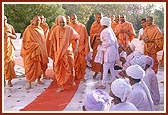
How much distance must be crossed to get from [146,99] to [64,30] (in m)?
2.67

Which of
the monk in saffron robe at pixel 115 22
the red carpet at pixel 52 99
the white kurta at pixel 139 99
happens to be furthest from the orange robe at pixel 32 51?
the white kurta at pixel 139 99

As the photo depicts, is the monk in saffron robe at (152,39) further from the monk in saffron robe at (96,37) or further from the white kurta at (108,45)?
the monk in saffron robe at (96,37)

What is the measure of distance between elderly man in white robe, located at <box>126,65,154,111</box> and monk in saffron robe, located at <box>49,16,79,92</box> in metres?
2.25

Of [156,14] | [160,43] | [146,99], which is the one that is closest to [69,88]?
[160,43]

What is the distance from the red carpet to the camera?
20.1ft

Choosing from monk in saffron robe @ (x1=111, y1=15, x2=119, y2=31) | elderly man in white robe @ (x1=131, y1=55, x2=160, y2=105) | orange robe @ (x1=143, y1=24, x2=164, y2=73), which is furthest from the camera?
monk in saffron robe @ (x1=111, y1=15, x2=119, y2=31)

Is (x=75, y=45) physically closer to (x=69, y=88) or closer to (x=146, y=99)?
(x=69, y=88)

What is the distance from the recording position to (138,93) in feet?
Result: 16.1

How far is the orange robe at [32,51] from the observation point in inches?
296

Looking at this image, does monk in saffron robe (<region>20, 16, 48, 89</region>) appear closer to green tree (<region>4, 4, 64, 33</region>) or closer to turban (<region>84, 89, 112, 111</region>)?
green tree (<region>4, 4, 64, 33</region>)

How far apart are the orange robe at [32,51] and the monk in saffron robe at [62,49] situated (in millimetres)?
460

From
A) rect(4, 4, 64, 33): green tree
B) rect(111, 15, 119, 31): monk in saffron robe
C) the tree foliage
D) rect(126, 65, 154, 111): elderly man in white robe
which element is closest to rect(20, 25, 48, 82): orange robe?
rect(111, 15, 119, 31): monk in saffron robe

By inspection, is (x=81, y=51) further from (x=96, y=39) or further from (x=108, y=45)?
(x=108, y=45)

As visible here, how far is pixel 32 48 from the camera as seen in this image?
7.51 metres
